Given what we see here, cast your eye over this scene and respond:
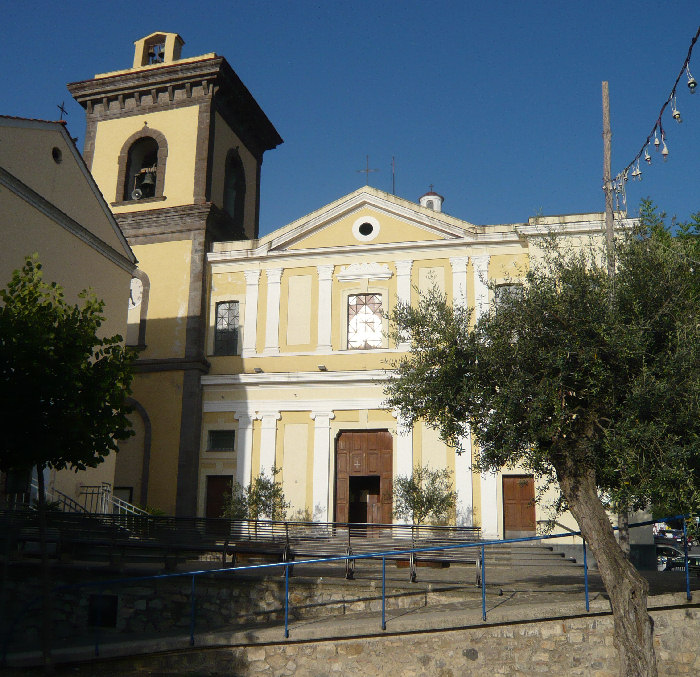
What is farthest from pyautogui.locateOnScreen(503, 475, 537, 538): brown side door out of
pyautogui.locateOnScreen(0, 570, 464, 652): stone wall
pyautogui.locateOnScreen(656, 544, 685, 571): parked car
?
pyautogui.locateOnScreen(0, 570, 464, 652): stone wall

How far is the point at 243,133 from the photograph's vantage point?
28891 millimetres

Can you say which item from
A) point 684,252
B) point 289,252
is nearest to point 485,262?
point 289,252

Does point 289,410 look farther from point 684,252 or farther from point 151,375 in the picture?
point 684,252

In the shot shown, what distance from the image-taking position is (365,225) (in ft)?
Answer: 80.8

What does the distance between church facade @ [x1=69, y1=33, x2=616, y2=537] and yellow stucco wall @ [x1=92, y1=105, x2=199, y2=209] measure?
0.21 feet

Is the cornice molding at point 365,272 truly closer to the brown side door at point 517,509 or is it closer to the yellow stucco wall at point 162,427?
the yellow stucco wall at point 162,427

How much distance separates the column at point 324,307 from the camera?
23.9 m

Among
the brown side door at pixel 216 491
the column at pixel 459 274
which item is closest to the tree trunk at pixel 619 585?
the column at pixel 459 274

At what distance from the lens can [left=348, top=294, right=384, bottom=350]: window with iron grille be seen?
23719mm

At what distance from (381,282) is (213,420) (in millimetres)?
6504

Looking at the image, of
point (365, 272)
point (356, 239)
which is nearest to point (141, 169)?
point (356, 239)

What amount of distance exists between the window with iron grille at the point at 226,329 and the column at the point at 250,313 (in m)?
0.46

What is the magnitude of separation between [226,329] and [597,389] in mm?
16071

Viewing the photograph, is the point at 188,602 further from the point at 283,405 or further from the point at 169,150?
the point at 169,150
